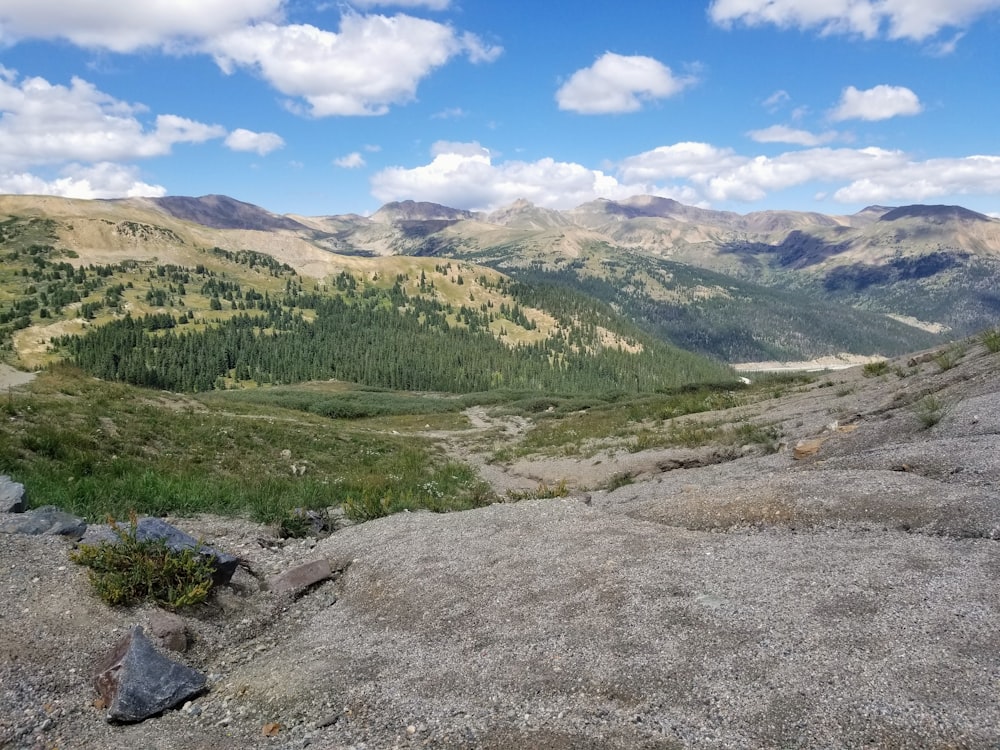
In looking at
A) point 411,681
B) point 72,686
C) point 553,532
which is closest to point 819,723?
point 411,681

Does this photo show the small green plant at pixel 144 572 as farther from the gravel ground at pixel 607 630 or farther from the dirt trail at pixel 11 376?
the dirt trail at pixel 11 376

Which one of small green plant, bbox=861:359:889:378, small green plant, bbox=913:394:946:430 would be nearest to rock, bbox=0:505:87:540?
small green plant, bbox=913:394:946:430

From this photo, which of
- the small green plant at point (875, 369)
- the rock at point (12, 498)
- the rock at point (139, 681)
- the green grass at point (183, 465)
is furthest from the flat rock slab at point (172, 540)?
the small green plant at point (875, 369)

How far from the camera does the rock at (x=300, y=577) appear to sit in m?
12.5

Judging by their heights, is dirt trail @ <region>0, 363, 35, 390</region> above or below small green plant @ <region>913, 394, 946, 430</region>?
below

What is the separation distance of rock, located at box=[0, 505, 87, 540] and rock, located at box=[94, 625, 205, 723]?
5.06 meters

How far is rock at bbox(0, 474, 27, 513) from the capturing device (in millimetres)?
13383

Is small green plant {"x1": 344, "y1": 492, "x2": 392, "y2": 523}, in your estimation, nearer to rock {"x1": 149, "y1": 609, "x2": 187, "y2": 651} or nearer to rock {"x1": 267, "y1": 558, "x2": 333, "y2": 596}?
rock {"x1": 267, "y1": 558, "x2": 333, "y2": 596}

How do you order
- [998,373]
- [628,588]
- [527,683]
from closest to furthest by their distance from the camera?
[527,683] → [628,588] → [998,373]

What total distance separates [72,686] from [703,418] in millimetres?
36585

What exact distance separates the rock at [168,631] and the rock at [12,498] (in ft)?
20.5

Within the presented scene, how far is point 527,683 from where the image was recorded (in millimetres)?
7895

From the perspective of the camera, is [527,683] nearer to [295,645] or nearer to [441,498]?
[295,645]

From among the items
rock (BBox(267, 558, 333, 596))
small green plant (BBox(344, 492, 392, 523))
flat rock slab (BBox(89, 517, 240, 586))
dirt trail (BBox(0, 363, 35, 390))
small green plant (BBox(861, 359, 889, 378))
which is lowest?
dirt trail (BBox(0, 363, 35, 390))
